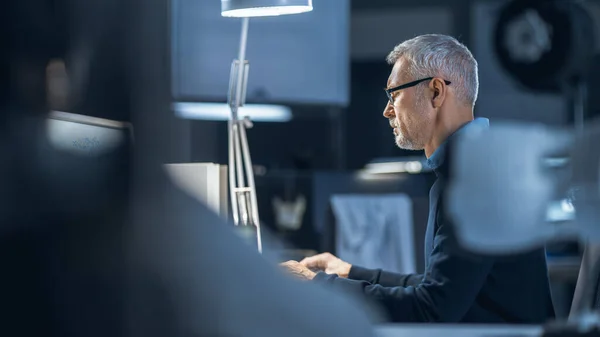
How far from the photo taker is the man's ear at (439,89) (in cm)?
181

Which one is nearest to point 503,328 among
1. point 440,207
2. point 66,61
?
point 66,61

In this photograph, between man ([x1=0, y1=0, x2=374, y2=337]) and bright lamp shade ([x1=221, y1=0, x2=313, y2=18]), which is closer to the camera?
man ([x1=0, y1=0, x2=374, y2=337])

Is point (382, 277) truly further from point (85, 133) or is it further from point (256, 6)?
point (85, 133)

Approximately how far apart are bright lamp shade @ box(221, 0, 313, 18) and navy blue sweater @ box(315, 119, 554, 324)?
46cm

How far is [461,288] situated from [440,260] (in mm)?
78

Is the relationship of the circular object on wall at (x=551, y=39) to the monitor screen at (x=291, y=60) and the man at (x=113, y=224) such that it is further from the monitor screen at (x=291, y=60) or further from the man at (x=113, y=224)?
the man at (x=113, y=224)

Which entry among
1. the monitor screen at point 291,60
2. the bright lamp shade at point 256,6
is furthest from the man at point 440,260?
the monitor screen at point 291,60

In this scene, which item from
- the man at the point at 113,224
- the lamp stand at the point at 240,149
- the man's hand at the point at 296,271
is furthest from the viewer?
the lamp stand at the point at 240,149

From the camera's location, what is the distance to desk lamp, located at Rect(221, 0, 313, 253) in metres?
1.59

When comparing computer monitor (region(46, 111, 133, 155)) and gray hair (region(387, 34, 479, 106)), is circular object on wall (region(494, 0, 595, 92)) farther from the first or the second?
computer monitor (region(46, 111, 133, 155))

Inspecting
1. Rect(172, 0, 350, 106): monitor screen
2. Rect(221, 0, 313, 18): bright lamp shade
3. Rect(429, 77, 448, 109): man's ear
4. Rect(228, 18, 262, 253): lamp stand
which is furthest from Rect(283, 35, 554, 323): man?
Rect(172, 0, 350, 106): monitor screen

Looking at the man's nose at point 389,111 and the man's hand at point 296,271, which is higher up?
the man's nose at point 389,111

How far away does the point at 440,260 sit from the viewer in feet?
4.40

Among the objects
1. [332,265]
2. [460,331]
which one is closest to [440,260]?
[460,331]
